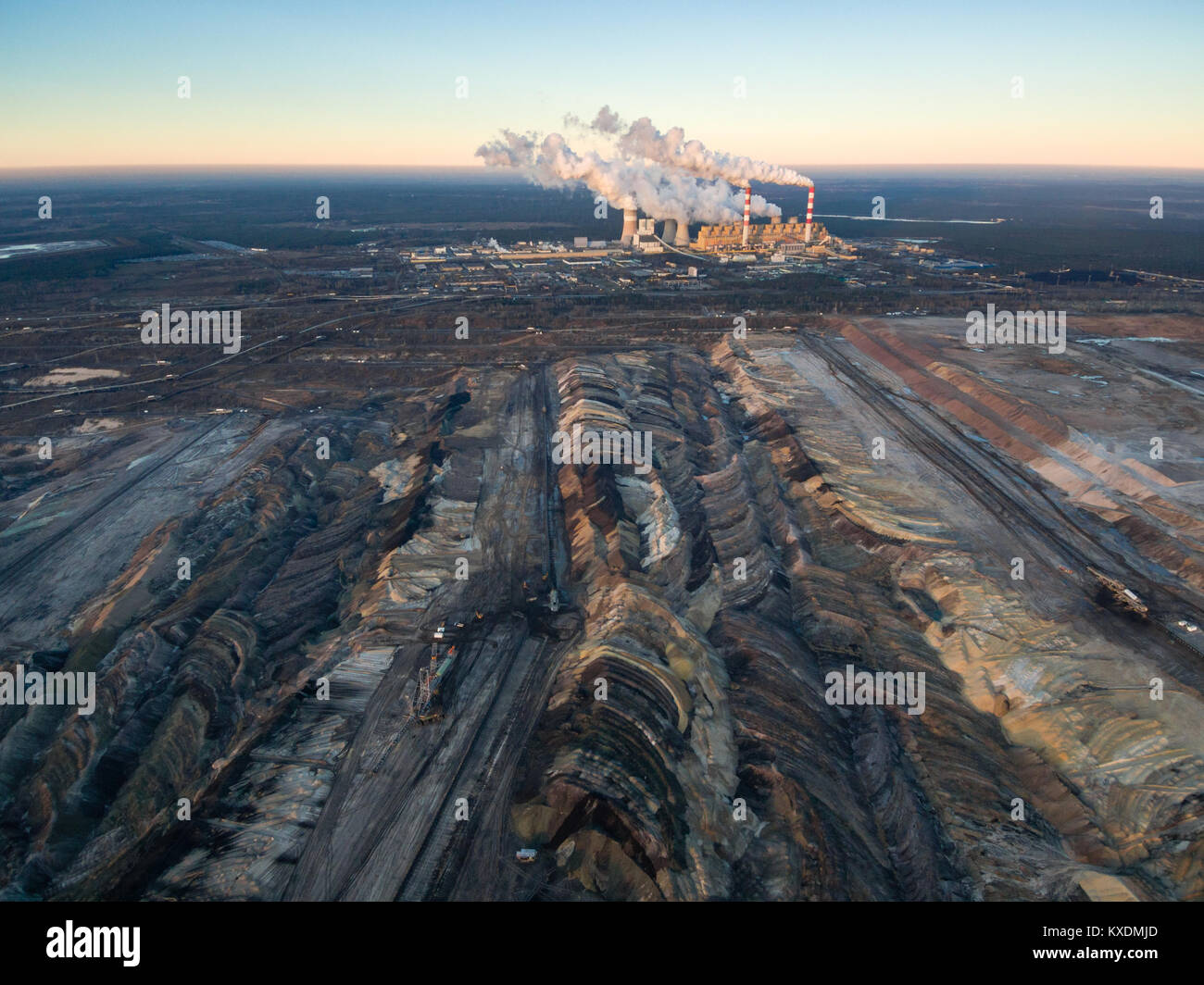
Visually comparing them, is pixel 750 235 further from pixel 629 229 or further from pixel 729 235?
pixel 629 229

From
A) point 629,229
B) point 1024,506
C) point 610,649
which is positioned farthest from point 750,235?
point 610,649

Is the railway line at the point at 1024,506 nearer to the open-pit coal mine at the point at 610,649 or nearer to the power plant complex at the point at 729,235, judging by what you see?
the open-pit coal mine at the point at 610,649

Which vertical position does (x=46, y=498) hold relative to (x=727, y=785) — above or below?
above

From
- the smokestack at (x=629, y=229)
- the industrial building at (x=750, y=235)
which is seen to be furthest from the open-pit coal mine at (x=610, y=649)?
the smokestack at (x=629, y=229)

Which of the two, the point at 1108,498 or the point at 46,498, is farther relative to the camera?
the point at 46,498

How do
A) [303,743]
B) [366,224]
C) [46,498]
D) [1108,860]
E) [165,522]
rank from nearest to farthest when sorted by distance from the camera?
[1108,860], [303,743], [165,522], [46,498], [366,224]
